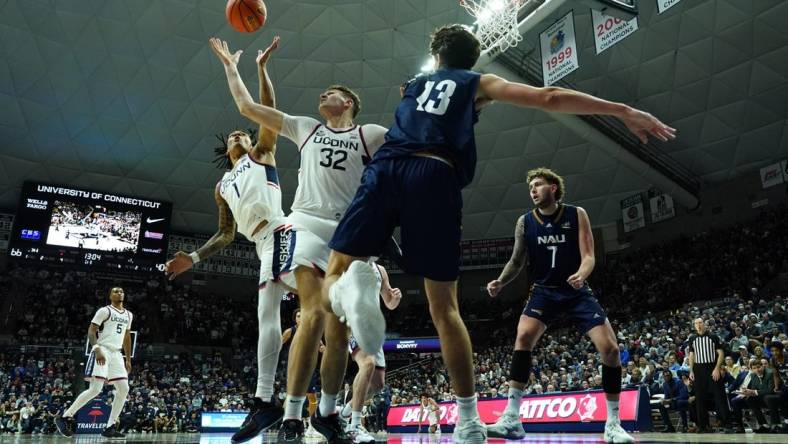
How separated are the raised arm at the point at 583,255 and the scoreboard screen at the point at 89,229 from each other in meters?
23.5

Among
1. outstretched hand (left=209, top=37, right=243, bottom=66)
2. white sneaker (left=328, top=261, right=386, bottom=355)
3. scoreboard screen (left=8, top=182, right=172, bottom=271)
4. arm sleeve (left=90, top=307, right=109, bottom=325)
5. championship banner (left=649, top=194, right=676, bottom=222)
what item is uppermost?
championship banner (left=649, top=194, right=676, bottom=222)

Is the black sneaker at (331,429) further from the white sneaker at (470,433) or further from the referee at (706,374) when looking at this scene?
the referee at (706,374)

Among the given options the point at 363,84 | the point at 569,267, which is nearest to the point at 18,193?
the point at 363,84

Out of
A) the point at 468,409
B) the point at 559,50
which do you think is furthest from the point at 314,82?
the point at 468,409

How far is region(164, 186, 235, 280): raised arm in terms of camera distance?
5191 millimetres

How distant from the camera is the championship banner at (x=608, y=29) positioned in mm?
15258

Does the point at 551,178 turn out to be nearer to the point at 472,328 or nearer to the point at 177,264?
the point at 177,264

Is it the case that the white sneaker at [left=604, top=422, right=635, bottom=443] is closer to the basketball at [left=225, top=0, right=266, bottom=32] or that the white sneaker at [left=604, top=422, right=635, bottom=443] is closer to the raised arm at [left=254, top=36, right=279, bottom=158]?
the raised arm at [left=254, top=36, right=279, bottom=158]

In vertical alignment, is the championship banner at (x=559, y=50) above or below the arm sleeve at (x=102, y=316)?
above

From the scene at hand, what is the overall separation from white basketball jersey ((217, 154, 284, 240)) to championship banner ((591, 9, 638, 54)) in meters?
12.8

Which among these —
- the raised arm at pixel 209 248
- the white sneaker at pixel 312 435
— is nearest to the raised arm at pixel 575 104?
the raised arm at pixel 209 248

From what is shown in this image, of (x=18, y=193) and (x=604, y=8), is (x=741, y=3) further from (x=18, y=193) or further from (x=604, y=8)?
(x=18, y=193)

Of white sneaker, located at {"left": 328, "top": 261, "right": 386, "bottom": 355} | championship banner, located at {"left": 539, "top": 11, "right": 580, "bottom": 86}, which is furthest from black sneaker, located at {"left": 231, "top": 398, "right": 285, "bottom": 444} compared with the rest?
championship banner, located at {"left": 539, "top": 11, "right": 580, "bottom": 86}

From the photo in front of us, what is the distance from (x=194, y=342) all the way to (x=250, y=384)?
442 cm
